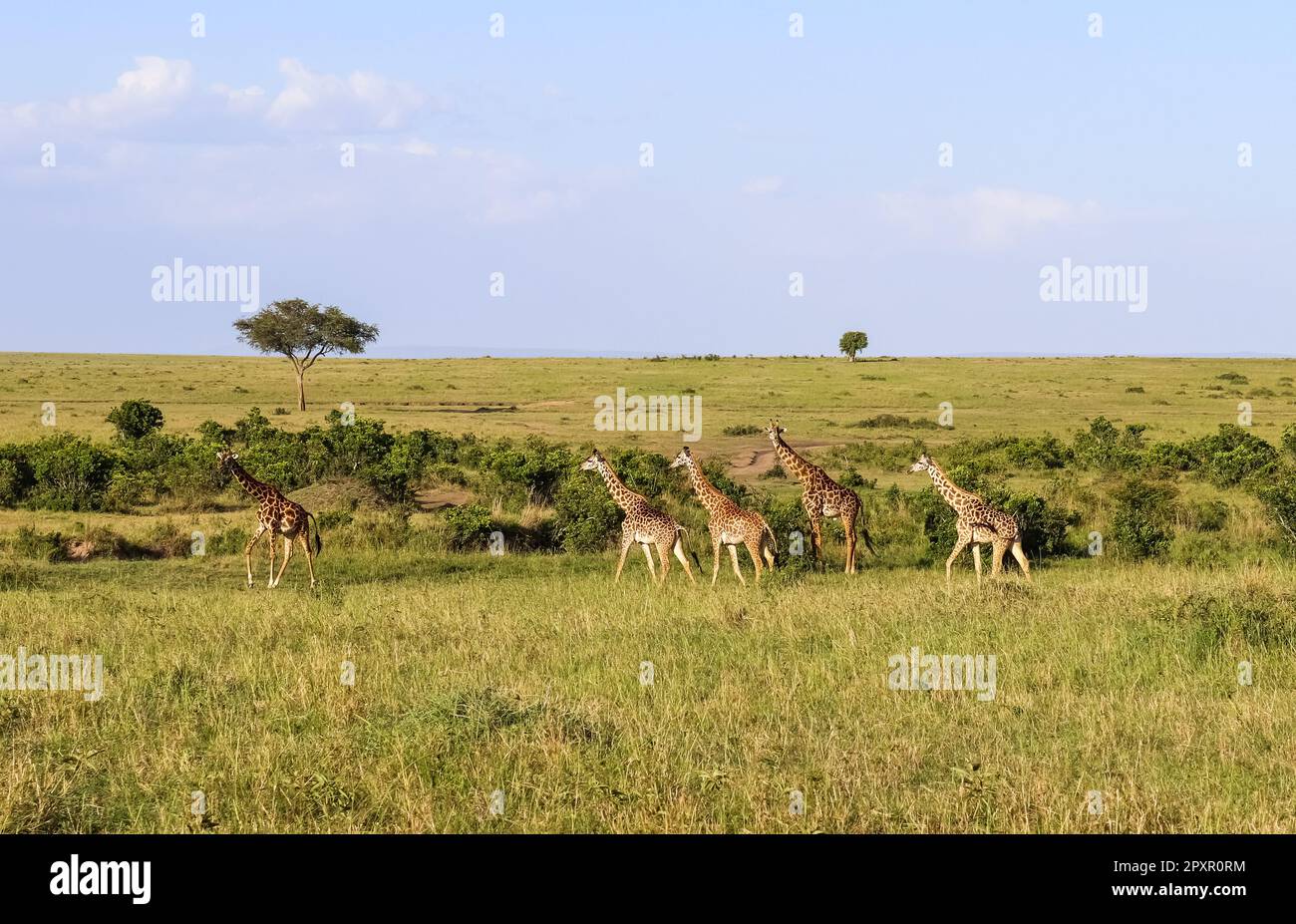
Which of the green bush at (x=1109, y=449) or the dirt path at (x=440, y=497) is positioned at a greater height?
the green bush at (x=1109, y=449)

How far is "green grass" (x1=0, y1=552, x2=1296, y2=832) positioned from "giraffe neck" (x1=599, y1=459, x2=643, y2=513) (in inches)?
89.8

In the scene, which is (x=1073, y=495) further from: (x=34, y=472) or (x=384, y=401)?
(x=384, y=401)

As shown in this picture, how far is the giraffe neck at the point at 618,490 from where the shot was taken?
17031 millimetres

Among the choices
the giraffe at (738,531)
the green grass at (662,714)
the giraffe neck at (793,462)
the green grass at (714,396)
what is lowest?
the green grass at (662,714)

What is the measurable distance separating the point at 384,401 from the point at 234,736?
5548 centimetres

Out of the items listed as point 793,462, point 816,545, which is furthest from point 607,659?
point 793,462

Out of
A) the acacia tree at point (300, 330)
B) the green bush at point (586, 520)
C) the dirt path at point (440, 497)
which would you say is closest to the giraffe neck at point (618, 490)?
the green bush at point (586, 520)

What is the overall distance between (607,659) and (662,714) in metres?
2.00

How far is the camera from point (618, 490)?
57.3 ft

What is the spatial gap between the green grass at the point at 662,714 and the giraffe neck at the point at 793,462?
3955mm

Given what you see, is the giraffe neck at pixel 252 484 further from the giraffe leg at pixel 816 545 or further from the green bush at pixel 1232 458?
the green bush at pixel 1232 458

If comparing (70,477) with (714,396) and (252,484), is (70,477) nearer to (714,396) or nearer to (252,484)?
(252,484)

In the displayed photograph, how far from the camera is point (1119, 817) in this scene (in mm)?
6633
